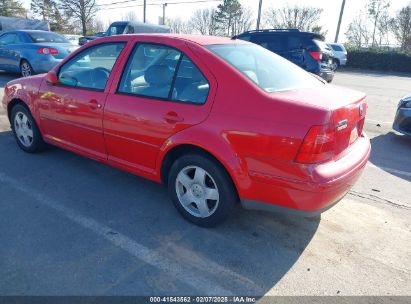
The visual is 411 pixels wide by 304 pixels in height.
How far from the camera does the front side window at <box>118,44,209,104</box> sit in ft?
9.47

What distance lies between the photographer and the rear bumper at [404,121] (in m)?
5.68

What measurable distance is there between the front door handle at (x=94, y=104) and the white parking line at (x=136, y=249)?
3.39 feet

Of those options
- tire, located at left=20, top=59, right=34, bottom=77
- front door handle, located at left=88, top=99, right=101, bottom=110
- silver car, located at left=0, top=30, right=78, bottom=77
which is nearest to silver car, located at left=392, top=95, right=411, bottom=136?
front door handle, located at left=88, top=99, right=101, bottom=110

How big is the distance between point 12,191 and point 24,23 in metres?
16.0

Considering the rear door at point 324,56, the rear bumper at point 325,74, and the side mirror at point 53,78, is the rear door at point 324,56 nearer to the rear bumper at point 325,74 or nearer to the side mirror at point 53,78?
the rear bumper at point 325,74

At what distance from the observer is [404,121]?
575 centimetres

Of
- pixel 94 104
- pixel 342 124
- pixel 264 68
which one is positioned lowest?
pixel 94 104

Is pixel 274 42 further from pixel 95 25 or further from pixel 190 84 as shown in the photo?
pixel 95 25

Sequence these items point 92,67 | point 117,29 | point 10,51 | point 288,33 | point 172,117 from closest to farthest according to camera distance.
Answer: point 172,117 < point 92,67 < point 288,33 < point 10,51 < point 117,29

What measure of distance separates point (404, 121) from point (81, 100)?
5154 mm

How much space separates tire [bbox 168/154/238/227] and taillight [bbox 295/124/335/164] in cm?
67

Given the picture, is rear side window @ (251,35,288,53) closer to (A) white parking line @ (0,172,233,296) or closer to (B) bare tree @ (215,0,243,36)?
(A) white parking line @ (0,172,233,296)

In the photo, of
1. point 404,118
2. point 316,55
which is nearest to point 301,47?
point 316,55

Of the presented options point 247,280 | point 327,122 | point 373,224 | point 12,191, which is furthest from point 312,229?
point 12,191
